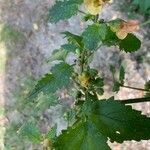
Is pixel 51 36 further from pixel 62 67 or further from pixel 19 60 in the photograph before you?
pixel 62 67

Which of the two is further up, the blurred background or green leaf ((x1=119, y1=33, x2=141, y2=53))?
the blurred background

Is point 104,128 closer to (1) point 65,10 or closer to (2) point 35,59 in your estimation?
(1) point 65,10

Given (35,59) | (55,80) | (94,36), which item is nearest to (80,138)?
(55,80)

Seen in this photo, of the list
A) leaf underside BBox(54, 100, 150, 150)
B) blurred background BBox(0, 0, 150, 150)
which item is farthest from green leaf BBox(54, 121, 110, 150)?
blurred background BBox(0, 0, 150, 150)

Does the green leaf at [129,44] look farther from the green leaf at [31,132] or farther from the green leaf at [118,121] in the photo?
the green leaf at [31,132]

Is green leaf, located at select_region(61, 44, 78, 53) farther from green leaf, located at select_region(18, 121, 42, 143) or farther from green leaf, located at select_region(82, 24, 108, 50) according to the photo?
green leaf, located at select_region(18, 121, 42, 143)

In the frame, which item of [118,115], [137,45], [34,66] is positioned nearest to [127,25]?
[137,45]

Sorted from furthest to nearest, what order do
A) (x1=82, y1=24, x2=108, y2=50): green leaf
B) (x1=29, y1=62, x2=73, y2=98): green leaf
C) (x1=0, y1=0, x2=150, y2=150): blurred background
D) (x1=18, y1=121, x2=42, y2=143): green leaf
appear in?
(x1=0, y1=0, x2=150, y2=150): blurred background
(x1=18, y1=121, x2=42, y2=143): green leaf
(x1=29, y1=62, x2=73, y2=98): green leaf
(x1=82, y1=24, x2=108, y2=50): green leaf
